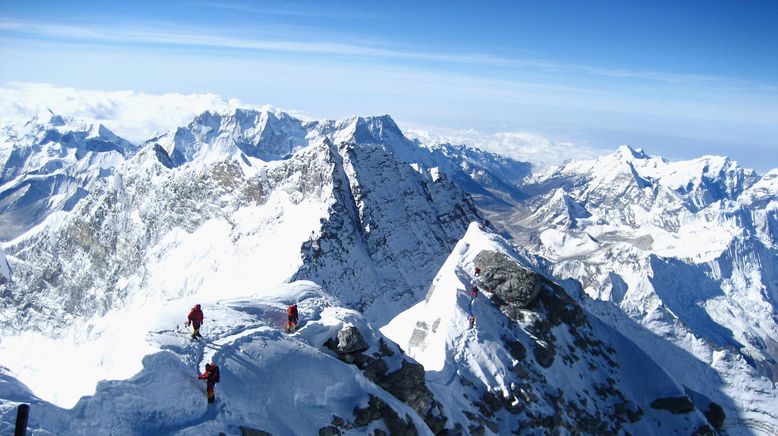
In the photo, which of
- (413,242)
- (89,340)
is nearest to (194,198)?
(89,340)

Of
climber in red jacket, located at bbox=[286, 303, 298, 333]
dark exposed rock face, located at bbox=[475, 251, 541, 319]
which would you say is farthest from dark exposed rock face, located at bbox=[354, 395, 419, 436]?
dark exposed rock face, located at bbox=[475, 251, 541, 319]

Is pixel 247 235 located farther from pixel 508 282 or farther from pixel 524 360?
pixel 524 360

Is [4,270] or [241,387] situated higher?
[241,387]

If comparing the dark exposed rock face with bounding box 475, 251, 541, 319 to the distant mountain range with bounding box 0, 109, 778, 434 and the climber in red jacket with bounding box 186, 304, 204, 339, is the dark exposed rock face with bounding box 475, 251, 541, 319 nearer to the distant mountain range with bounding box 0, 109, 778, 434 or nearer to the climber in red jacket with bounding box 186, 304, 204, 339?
the distant mountain range with bounding box 0, 109, 778, 434

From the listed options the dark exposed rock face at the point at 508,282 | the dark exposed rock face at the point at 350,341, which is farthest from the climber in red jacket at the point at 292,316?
the dark exposed rock face at the point at 508,282

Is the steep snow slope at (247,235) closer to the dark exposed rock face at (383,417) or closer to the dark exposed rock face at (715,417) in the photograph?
the dark exposed rock face at (715,417)

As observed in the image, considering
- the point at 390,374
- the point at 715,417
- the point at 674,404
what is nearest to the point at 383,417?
the point at 390,374
